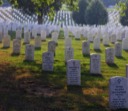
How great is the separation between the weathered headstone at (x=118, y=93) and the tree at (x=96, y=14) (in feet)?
172

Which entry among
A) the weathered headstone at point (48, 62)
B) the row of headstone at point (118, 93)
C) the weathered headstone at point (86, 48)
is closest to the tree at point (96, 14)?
the weathered headstone at point (86, 48)

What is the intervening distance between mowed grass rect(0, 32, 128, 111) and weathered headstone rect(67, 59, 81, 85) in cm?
25

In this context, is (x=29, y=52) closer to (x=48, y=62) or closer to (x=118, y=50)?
(x=48, y=62)

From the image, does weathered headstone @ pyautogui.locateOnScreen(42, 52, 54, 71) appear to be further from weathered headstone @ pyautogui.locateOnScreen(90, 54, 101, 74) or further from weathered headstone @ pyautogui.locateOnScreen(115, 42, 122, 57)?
weathered headstone @ pyautogui.locateOnScreen(115, 42, 122, 57)

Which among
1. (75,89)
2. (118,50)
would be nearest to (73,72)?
(75,89)

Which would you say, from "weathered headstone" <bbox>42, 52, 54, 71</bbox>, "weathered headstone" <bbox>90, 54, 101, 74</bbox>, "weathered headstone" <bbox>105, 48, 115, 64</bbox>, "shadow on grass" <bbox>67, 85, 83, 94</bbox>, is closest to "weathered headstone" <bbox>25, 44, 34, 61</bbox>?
"weathered headstone" <bbox>42, 52, 54, 71</bbox>

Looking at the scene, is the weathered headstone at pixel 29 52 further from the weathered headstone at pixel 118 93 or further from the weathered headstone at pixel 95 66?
the weathered headstone at pixel 118 93

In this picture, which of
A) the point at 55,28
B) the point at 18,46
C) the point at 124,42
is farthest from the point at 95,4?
the point at 18,46

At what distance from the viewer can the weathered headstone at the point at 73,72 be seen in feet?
41.2

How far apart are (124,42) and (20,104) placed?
14.8m

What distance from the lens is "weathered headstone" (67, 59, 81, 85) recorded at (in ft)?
41.2

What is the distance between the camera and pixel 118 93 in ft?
33.1

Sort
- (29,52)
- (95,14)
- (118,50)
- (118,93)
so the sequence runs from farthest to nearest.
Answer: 1. (95,14)
2. (118,50)
3. (29,52)
4. (118,93)

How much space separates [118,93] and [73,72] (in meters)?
2.80
